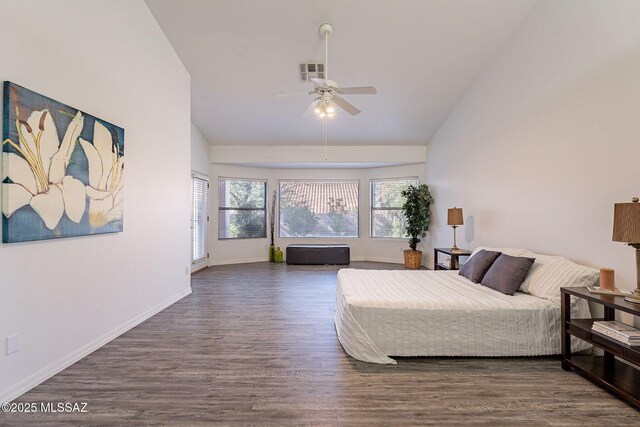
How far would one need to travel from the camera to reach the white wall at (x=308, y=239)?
6988 millimetres

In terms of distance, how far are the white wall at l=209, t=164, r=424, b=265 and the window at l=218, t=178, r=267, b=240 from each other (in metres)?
0.13

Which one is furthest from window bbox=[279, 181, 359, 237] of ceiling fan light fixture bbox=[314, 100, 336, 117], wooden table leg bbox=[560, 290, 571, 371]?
wooden table leg bbox=[560, 290, 571, 371]

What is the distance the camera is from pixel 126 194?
10.4 feet

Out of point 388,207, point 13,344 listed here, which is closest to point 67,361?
point 13,344

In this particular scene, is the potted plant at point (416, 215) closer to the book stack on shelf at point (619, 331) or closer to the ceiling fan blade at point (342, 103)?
the ceiling fan blade at point (342, 103)

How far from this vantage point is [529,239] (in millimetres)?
3496

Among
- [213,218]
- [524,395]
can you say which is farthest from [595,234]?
[213,218]

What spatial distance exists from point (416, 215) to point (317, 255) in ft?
8.01

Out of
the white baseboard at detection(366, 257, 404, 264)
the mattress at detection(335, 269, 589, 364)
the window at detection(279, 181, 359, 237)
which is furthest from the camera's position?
the window at detection(279, 181, 359, 237)

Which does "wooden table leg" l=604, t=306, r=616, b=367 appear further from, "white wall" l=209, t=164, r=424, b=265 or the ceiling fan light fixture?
"white wall" l=209, t=164, r=424, b=265

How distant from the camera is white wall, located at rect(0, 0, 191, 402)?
2049 millimetres

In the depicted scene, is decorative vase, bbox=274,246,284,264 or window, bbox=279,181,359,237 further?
window, bbox=279,181,359,237

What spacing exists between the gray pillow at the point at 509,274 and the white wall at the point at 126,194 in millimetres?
3803

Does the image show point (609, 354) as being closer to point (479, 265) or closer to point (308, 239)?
point (479, 265)
